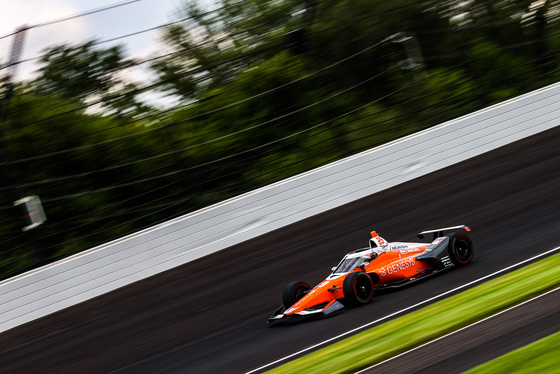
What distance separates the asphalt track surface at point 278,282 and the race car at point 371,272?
0.14 m

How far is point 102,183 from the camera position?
10.8 m

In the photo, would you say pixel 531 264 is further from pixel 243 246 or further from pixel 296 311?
pixel 243 246

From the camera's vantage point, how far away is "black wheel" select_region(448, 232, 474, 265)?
8.04m

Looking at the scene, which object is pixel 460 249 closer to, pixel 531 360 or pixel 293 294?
pixel 293 294

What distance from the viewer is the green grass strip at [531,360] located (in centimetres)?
415

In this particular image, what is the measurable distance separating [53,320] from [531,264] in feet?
21.4

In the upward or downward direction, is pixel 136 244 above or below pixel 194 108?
below

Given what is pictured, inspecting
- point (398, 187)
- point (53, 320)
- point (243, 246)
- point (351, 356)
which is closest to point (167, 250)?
point (243, 246)

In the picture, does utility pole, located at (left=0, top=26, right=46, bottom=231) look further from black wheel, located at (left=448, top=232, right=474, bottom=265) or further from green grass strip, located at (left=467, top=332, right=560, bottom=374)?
green grass strip, located at (left=467, top=332, right=560, bottom=374)

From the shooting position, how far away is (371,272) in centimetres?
769

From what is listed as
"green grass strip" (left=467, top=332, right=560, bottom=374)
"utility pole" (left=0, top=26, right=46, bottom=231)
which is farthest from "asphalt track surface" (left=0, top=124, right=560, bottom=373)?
"green grass strip" (left=467, top=332, right=560, bottom=374)

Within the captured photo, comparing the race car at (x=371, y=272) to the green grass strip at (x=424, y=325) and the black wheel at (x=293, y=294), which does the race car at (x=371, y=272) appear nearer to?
the black wheel at (x=293, y=294)

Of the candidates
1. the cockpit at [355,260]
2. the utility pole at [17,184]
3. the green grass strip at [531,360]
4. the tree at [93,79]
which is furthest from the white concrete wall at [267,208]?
the green grass strip at [531,360]

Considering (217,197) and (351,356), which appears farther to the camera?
(217,197)
